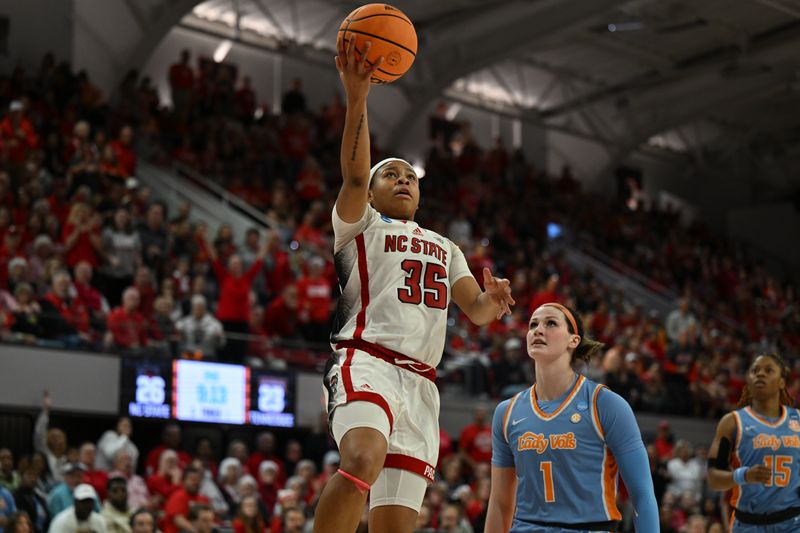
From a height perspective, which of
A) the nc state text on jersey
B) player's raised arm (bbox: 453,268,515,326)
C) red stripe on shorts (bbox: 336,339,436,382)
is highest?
the nc state text on jersey

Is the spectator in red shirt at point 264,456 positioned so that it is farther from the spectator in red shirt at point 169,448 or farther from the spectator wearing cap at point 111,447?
the spectator wearing cap at point 111,447

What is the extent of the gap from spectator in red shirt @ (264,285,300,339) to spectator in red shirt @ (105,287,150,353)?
6.98ft

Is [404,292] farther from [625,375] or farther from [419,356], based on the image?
[625,375]

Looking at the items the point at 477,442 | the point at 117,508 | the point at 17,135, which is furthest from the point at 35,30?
the point at 117,508

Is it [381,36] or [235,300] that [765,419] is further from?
[235,300]

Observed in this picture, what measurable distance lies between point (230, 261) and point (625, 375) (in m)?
6.32

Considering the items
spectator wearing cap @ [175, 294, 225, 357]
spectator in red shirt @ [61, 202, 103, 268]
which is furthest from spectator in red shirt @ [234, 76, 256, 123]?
spectator wearing cap @ [175, 294, 225, 357]

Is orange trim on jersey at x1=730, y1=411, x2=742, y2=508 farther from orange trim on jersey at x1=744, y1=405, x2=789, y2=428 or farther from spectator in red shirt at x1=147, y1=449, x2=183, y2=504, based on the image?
spectator in red shirt at x1=147, y1=449, x2=183, y2=504

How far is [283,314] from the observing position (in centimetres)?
1534

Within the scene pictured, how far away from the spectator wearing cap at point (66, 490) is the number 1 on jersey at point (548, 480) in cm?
683

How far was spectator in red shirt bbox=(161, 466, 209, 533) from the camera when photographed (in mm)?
11719

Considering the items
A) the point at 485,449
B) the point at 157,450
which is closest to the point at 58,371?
the point at 157,450

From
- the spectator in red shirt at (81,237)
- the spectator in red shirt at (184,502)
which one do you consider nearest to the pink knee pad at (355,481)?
the spectator in red shirt at (184,502)

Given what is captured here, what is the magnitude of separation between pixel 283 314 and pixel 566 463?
33.7 ft
